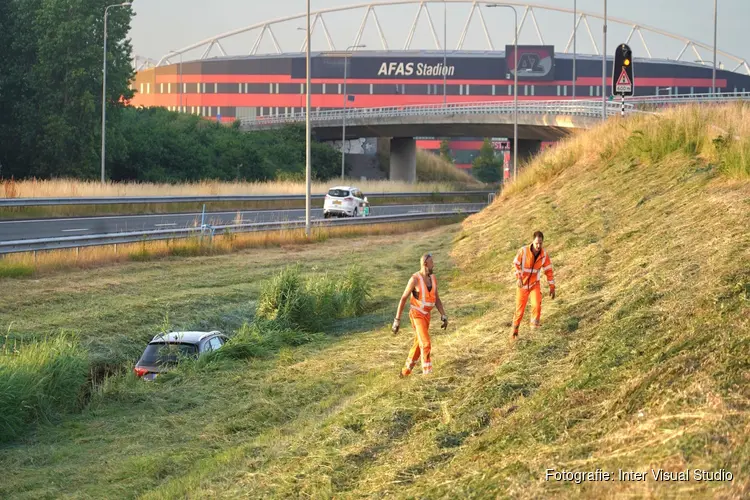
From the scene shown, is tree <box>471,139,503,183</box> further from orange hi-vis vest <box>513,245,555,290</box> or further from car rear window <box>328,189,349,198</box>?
orange hi-vis vest <box>513,245,555,290</box>

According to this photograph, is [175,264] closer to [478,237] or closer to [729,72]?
[478,237]

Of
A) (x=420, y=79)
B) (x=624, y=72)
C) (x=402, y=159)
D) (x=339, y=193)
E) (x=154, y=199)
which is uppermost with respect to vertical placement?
(x=420, y=79)

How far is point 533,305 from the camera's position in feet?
52.2

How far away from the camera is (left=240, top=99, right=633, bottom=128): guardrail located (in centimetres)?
7075

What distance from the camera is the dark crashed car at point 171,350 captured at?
56.6 feet

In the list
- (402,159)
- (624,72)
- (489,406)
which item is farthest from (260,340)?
(402,159)

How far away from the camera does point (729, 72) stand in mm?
130250

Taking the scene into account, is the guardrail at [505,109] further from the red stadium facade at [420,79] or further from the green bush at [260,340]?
the green bush at [260,340]

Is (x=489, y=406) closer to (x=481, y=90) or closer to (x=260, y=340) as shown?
(x=260, y=340)

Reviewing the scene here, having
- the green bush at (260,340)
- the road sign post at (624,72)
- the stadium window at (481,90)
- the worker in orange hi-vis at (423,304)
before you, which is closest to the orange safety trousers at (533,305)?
the worker in orange hi-vis at (423,304)

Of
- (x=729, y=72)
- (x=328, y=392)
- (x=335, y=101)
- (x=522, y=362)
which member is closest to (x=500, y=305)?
(x=328, y=392)

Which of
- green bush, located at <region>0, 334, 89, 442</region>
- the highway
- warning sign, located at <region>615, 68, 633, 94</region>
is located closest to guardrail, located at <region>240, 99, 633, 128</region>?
the highway

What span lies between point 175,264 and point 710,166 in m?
15.1

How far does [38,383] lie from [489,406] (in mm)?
6741
